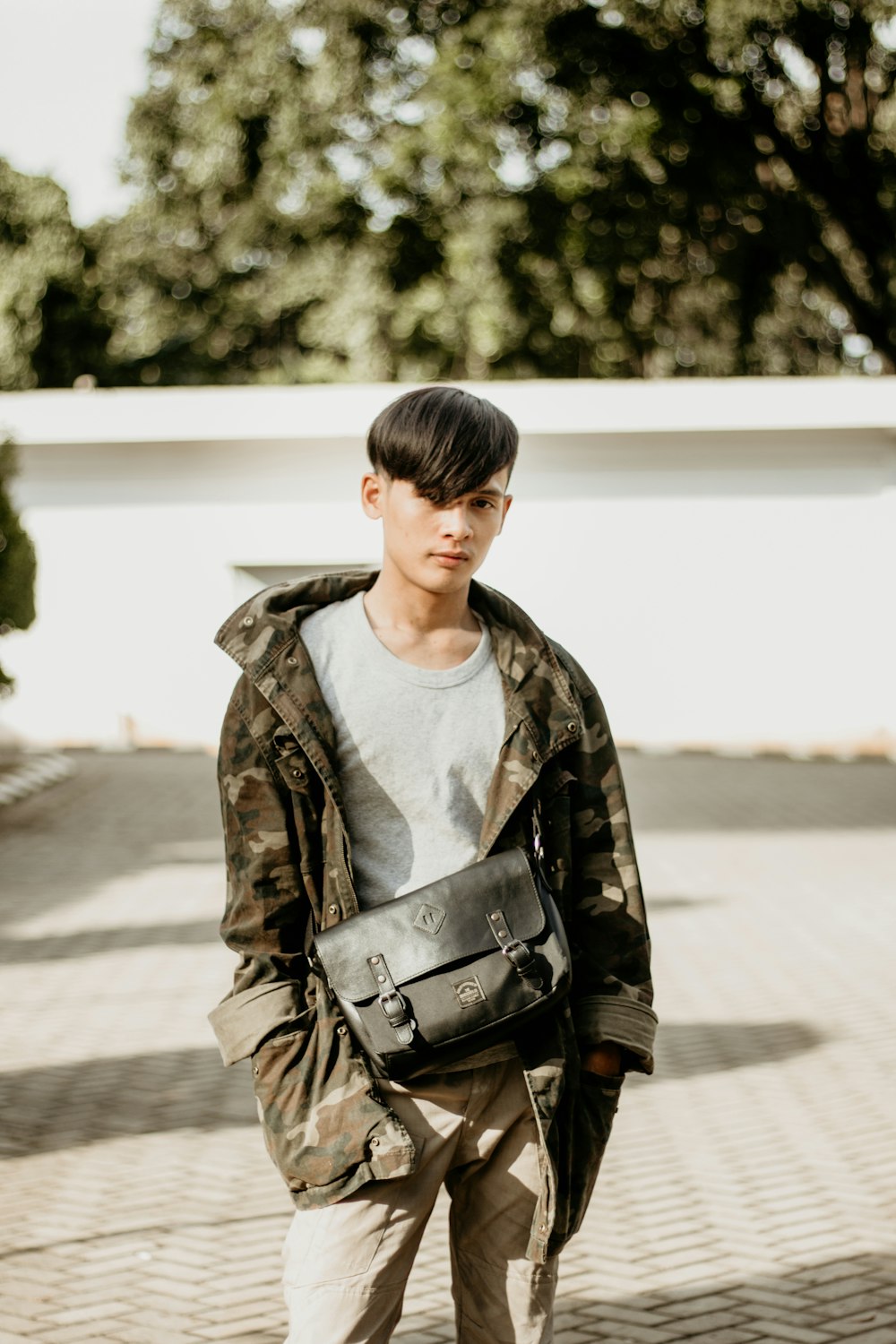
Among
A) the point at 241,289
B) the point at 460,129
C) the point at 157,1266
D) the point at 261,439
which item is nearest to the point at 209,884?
the point at 157,1266

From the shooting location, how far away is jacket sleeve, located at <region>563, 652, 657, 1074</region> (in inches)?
96.7

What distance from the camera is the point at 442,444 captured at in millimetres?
2281


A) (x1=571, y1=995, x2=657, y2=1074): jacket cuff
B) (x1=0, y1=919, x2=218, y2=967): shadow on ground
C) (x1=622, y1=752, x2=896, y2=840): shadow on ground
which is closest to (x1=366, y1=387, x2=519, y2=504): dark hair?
(x1=571, y1=995, x2=657, y2=1074): jacket cuff

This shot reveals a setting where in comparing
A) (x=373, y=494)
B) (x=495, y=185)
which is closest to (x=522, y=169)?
(x=495, y=185)

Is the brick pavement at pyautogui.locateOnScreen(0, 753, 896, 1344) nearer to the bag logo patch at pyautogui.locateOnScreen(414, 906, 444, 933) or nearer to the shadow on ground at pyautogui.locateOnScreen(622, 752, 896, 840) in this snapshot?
the bag logo patch at pyautogui.locateOnScreen(414, 906, 444, 933)

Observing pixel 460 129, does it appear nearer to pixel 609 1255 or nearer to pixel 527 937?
pixel 609 1255

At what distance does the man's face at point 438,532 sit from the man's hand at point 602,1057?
716 millimetres

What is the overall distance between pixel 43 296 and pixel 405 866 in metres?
32.4

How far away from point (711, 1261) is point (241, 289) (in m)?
30.7

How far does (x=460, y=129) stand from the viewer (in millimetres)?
24766

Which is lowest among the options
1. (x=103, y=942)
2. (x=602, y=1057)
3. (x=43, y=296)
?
(x=103, y=942)

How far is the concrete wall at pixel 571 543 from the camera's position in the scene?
814 inches

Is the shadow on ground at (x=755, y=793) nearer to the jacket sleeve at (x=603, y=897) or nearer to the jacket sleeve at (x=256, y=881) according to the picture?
the jacket sleeve at (x=603, y=897)

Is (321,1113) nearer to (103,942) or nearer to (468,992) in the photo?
(468,992)
